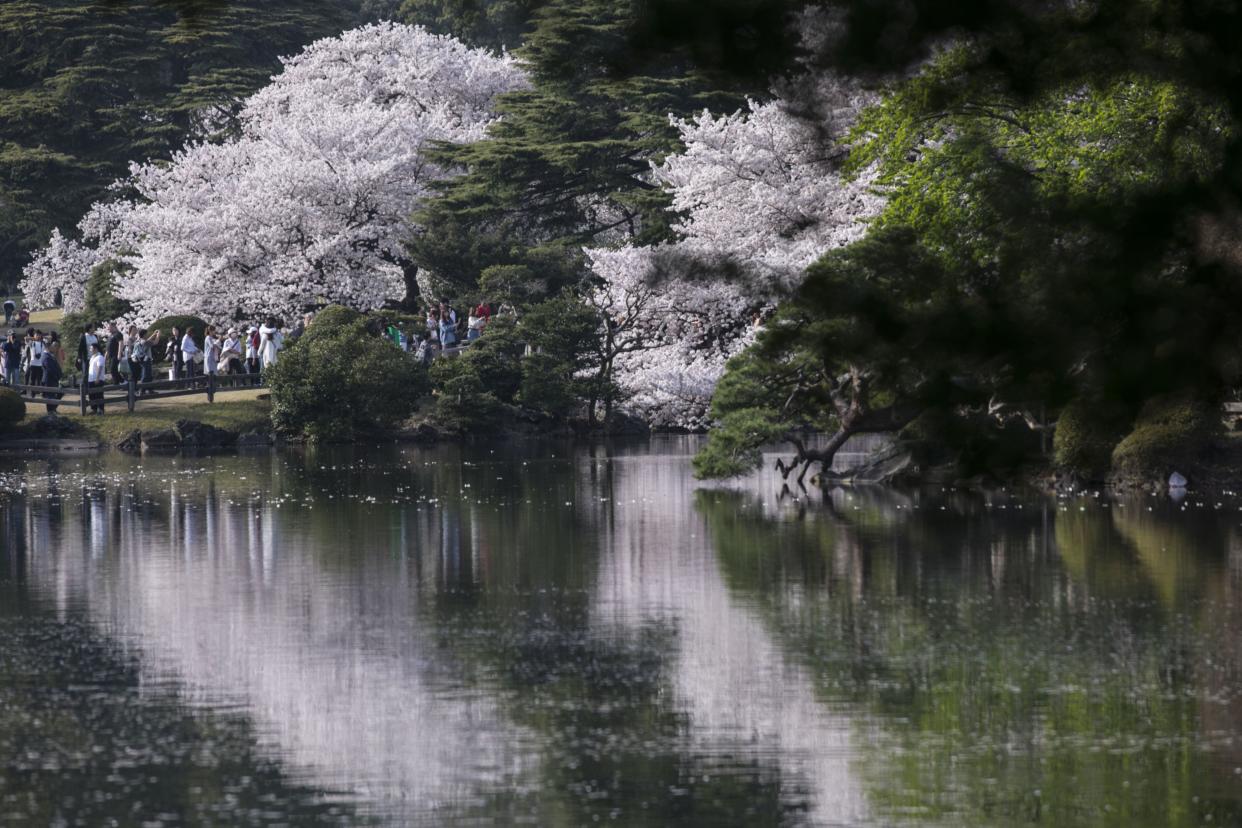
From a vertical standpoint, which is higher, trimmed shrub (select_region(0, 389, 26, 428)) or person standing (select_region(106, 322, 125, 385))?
person standing (select_region(106, 322, 125, 385))

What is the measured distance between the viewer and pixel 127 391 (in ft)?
127

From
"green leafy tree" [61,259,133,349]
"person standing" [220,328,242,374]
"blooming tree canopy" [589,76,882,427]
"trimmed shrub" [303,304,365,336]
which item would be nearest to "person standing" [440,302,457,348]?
"trimmed shrub" [303,304,365,336]

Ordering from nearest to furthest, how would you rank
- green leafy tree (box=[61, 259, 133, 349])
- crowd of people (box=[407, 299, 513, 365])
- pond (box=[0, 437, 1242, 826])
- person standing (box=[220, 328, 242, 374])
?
pond (box=[0, 437, 1242, 826]) → crowd of people (box=[407, 299, 513, 365]) → person standing (box=[220, 328, 242, 374]) → green leafy tree (box=[61, 259, 133, 349])

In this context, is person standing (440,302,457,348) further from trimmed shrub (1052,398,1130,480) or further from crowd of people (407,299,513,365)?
trimmed shrub (1052,398,1130,480)

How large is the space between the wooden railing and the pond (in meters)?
14.8

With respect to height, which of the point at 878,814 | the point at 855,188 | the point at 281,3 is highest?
the point at 281,3

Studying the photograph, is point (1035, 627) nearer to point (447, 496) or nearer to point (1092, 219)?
point (1092, 219)

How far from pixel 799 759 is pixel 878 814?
1135mm

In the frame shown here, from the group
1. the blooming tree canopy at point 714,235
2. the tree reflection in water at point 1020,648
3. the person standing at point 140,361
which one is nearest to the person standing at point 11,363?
the person standing at point 140,361

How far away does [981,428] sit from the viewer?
611 centimetres

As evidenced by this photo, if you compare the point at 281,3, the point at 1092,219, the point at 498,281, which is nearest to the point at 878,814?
the point at 1092,219

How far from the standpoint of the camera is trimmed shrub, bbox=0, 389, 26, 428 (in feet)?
120

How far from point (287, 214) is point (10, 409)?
10.2m

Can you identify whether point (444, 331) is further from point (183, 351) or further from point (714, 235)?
point (714, 235)
